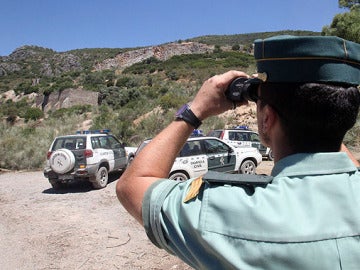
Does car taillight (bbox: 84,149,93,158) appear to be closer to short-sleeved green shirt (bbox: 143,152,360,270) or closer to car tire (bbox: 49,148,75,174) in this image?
car tire (bbox: 49,148,75,174)


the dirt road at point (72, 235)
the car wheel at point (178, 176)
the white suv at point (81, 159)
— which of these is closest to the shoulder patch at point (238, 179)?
the dirt road at point (72, 235)

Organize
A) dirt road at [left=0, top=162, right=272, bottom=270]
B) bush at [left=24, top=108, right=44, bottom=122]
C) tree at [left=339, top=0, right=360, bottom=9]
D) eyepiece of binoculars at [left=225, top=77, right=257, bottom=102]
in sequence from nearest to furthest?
1. eyepiece of binoculars at [left=225, top=77, right=257, bottom=102]
2. dirt road at [left=0, top=162, right=272, bottom=270]
3. tree at [left=339, top=0, right=360, bottom=9]
4. bush at [left=24, top=108, right=44, bottom=122]

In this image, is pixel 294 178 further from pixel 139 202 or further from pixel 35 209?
pixel 35 209

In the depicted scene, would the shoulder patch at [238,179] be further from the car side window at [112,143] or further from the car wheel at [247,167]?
the car side window at [112,143]

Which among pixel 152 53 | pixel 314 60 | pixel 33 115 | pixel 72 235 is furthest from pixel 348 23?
pixel 152 53

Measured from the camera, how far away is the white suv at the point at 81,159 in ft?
34.0

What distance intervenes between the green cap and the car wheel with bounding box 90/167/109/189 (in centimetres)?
1011

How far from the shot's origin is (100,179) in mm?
11211

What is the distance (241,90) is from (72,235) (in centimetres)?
596

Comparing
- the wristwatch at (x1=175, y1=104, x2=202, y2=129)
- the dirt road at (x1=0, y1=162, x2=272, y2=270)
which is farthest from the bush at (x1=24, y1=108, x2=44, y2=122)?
the wristwatch at (x1=175, y1=104, x2=202, y2=129)

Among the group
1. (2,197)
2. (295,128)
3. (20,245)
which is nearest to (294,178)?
(295,128)

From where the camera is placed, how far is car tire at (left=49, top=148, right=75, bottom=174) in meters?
10.3

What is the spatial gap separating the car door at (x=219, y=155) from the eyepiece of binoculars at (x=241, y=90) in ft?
29.7

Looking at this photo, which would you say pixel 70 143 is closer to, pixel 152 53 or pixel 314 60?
pixel 314 60
